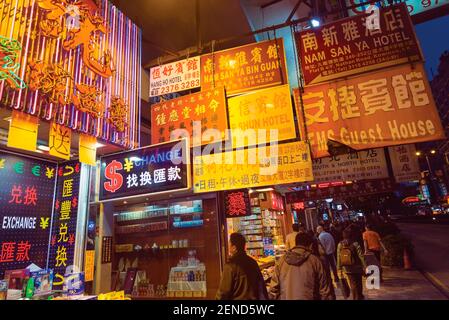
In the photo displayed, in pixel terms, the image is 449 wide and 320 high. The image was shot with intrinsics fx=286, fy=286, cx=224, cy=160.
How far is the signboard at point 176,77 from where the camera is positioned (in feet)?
23.3

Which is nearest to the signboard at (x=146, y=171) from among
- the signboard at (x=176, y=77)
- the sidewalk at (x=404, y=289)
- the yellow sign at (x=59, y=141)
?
the yellow sign at (x=59, y=141)

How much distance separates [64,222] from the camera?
6.08 meters

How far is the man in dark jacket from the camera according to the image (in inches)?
159

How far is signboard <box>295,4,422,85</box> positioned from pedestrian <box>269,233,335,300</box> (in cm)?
369

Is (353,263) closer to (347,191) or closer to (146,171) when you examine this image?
(146,171)

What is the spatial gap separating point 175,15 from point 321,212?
178ft

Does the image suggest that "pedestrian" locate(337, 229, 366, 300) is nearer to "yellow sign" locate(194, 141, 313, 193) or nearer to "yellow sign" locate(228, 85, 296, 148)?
"yellow sign" locate(194, 141, 313, 193)

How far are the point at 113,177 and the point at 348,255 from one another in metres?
6.23

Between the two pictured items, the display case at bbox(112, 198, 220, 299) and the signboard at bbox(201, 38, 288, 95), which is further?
the display case at bbox(112, 198, 220, 299)

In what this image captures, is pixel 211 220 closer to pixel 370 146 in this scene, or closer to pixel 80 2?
pixel 370 146

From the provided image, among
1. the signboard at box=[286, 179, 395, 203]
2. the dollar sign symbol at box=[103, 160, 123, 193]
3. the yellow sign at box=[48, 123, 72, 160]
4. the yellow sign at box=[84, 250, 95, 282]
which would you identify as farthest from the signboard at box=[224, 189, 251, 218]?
the signboard at box=[286, 179, 395, 203]

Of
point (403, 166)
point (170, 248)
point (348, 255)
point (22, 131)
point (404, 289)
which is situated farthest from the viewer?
point (170, 248)

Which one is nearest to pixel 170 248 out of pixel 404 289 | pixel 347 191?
pixel 404 289
